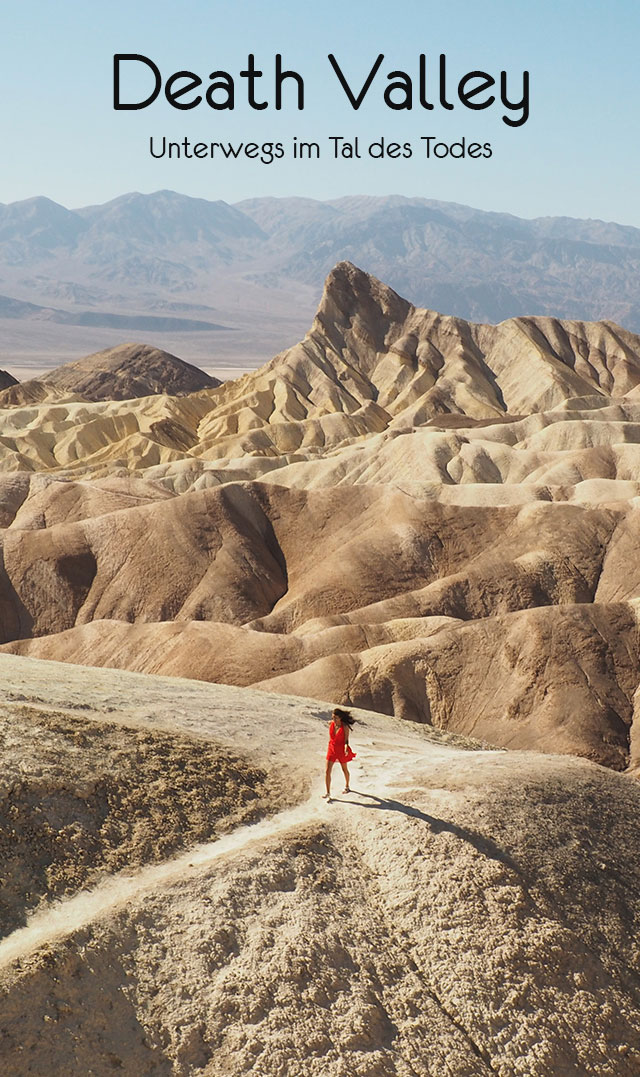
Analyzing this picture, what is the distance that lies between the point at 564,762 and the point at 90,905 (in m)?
10.8

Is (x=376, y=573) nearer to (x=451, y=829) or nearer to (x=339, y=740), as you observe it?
→ (x=339, y=740)

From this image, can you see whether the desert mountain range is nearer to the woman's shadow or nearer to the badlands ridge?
the badlands ridge

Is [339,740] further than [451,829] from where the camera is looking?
Yes

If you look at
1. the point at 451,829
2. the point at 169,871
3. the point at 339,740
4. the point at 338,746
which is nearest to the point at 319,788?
the point at 338,746

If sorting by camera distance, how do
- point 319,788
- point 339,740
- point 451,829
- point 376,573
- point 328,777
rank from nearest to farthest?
point 451,829, point 339,740, point 328,777, point 319,788, point 376,573

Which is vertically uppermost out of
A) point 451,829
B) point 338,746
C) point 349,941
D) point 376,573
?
point 338,746

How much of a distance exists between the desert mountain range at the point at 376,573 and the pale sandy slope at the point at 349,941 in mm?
19042

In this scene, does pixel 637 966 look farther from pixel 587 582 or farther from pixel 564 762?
pixel 587 582

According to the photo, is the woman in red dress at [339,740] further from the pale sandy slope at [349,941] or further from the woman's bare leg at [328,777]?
the pale sandy slope at [349,941]

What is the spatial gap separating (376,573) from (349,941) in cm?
3786

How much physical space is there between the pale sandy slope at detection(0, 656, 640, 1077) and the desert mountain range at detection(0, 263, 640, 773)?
19.0 meters

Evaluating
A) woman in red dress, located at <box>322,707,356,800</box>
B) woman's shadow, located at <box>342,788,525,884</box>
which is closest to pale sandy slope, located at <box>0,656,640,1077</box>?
woman's shadow, located at <box>342,788,525,884</box>

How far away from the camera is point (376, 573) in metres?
52.0

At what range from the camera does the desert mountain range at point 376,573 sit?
37.7 m
